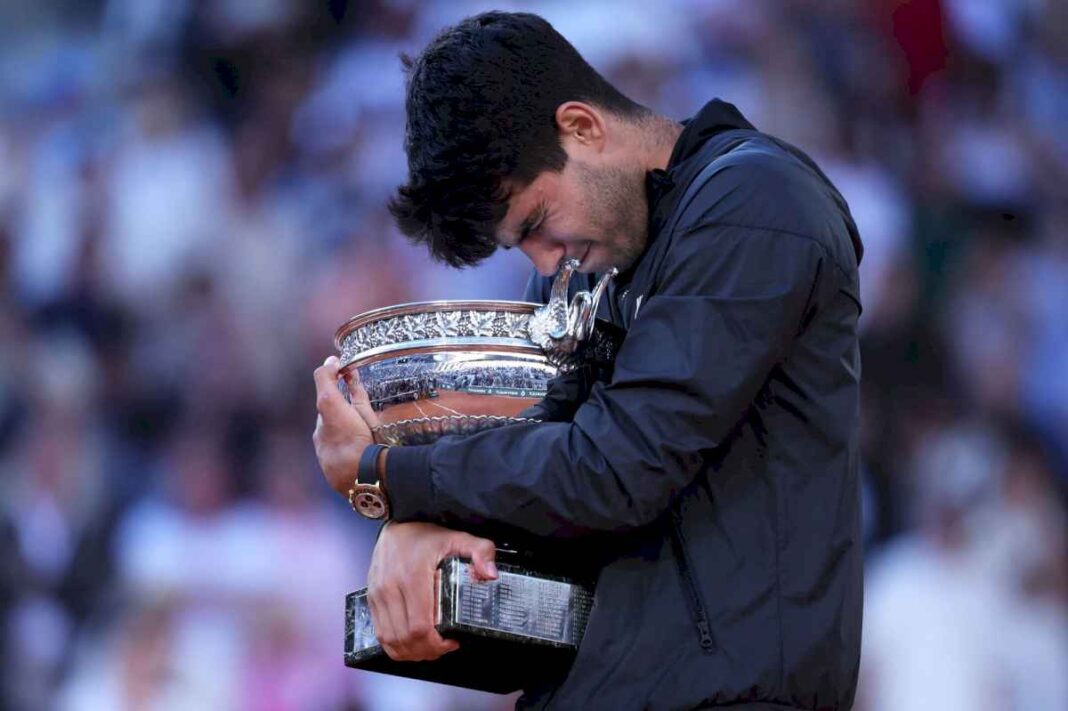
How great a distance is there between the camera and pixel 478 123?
6.72ft

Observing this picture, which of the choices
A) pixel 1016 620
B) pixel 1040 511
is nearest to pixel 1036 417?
pixel 1040 511

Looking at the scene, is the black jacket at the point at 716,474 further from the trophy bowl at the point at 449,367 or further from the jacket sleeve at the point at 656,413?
the trophy bowl at the point at 449,367

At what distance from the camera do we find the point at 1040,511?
12.0 ft

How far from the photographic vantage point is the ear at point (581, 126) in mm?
2113

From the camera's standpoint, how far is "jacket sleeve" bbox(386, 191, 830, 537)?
6.06 ft

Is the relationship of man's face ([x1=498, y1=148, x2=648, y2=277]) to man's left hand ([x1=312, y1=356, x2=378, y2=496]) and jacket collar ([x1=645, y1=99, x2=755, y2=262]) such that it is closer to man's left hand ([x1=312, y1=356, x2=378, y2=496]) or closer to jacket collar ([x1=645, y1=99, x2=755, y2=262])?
jacket collar ([x1=645, y1=99, x2=755, y2=262])

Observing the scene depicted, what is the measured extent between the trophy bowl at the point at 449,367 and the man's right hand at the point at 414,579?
0.55 ft

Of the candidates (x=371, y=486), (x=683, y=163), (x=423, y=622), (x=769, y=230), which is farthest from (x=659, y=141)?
(x=423, y=622)

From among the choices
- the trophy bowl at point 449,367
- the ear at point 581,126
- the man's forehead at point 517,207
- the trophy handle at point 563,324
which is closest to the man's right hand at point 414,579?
the trophy bowl at point 449,367

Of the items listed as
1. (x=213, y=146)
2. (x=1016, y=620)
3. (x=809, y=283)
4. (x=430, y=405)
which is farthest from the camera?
Answer: (x=213, y=146)

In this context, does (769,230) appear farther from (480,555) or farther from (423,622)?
(423,622)

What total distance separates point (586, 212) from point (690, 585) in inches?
21.4

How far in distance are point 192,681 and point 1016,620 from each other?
1987mm

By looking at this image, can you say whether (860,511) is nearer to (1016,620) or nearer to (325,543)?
(1016,620)
